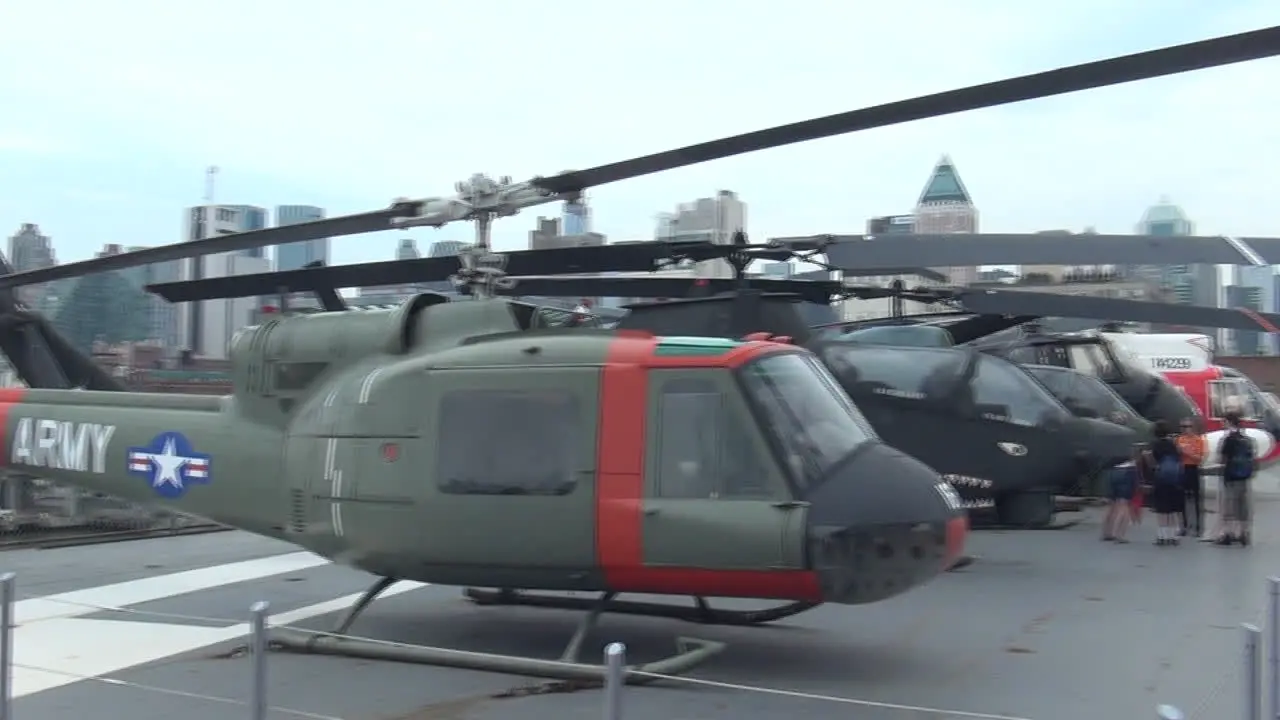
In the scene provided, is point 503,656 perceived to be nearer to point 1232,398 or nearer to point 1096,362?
point 1096,362

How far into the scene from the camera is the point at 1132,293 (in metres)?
39.2

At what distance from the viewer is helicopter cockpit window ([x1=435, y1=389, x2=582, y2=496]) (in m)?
6.79

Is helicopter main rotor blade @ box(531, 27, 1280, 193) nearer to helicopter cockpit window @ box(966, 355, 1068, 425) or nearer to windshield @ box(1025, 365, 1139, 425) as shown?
helicopter cockpit window @ box(966, 355, 1068, 425)

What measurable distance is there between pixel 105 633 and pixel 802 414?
5224 mm

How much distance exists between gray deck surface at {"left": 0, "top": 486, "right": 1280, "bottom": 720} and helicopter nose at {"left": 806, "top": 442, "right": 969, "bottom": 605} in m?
0.63

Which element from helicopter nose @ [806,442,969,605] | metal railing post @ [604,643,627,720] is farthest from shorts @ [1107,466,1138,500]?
metal railing post @ [604,643,627,720]

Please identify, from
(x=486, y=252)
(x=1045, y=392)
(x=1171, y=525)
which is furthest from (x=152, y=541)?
(x=1171, y=525)

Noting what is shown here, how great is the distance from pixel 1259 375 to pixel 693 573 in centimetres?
4008

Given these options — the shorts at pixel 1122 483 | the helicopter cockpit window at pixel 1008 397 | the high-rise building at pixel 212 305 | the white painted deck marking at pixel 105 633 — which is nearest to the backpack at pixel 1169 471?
the shorts at pixel 1122 483

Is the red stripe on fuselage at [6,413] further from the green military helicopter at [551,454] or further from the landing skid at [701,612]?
the landing skid at [701,612]

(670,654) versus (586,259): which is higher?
(586,259)

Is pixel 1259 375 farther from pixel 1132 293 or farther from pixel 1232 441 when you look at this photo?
pixel 1232 441

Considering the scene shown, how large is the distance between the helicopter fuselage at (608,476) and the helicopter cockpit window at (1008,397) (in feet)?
16.4

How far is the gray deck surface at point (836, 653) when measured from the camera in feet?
20.1
